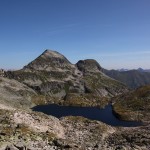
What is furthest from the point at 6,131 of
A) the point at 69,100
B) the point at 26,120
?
the point at 69,100

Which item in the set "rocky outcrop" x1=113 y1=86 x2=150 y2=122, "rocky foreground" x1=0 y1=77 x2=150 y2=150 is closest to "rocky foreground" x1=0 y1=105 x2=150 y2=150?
"rocky foreground" x1=0 y1=77 x2=150 y2=150

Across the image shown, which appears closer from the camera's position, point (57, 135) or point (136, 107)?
point (57, 135)

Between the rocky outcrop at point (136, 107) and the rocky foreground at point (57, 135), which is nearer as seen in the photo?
the rocky foreground at point (57, 135)

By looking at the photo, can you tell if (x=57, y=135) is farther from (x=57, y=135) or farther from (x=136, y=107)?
(x=136, y=107)

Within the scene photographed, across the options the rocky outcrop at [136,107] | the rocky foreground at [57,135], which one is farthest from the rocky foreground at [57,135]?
the rocky outcrop at [136,107]

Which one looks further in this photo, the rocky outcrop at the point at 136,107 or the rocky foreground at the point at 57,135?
the rocky outcrop at the point at 136,107

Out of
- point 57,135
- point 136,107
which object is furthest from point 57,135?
point 136,107

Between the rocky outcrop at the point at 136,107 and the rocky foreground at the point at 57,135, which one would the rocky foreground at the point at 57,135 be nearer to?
the rocky foreground at the point at 57,135

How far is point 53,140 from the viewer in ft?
179

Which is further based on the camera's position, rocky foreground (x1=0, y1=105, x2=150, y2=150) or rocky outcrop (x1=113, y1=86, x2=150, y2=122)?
rocky outcrop (x1=113, y1=86, x2=150, y2=122)

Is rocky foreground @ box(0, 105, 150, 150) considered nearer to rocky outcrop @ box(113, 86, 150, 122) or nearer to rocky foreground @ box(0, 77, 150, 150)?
rocky foreground @ box(0, 77, 150, 150)

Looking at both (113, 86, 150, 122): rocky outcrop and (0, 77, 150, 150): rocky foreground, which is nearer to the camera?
(0, 77, 150, 150): rocky foreground

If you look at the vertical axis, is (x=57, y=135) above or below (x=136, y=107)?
above

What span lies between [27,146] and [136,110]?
101 meters
